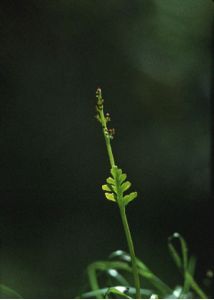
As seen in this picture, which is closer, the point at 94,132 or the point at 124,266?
the point at 124,266

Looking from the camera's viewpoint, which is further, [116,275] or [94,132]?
[94,132]

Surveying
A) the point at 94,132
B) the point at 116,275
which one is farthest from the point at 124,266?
the point at 94,132

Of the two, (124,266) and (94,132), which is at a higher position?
(94,132)

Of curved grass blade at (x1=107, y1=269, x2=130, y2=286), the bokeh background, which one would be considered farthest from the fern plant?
the bokeh background

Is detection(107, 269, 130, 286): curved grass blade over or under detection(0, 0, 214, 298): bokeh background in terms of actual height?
under

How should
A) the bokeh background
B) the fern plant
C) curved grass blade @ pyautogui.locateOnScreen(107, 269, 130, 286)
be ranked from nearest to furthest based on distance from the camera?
1. the fern plant
2. curved grass blade @ pyautogui.locateOnScreen(107, 269, 130, 286)
3. the bokeh background

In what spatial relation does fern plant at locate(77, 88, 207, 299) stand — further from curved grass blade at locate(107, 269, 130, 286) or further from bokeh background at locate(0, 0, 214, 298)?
bokeh background at locate(0, 0, 214, 298)

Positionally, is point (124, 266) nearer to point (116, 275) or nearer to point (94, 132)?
point (116, 275)

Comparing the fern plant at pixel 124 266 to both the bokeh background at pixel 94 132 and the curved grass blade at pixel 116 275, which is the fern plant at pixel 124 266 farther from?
the bokeh background at pixel 94 132

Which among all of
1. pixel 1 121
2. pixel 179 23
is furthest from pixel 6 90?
pixel 179 23
